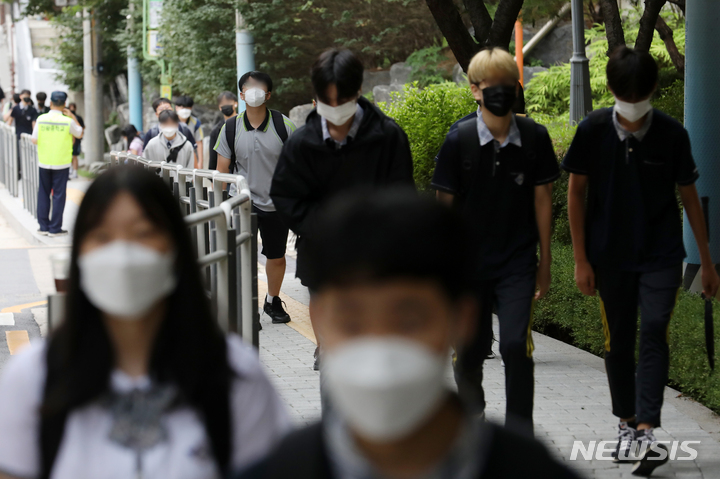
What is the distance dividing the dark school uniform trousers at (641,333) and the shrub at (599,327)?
3.23ft

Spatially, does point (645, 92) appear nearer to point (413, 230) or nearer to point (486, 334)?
point (486, 334)

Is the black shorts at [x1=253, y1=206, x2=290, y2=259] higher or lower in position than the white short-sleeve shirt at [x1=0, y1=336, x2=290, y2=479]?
lower

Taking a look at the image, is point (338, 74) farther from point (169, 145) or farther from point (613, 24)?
point (613, 24)

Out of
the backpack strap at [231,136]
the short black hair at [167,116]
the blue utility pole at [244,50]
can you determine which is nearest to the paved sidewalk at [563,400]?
the backpack strap at [231,136]

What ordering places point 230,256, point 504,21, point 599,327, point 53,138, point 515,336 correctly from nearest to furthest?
point 515,336
point 230,256
point 599,327
point 504,21
point 53,138

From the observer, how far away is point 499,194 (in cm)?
413

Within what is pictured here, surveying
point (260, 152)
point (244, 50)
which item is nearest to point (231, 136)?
point (260, 152)

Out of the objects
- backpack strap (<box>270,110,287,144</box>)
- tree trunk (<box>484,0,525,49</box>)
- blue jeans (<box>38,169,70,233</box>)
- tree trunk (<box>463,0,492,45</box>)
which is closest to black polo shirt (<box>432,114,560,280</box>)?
backpack strap (<box>270,110,287,144</box>)

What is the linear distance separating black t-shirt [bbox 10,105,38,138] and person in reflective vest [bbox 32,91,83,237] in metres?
7.76

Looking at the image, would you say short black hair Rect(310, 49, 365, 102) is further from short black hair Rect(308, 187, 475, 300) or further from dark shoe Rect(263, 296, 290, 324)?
dark shoe Rect(263, 296, 290, 324)

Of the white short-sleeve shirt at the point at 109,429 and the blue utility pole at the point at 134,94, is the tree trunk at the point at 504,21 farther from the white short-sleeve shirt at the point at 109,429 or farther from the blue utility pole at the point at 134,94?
the blue utility pole at the point at 134,94

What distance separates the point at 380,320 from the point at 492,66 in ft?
10.2

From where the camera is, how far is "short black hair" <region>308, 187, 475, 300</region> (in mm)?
1243

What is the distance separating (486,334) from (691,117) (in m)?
3.68
